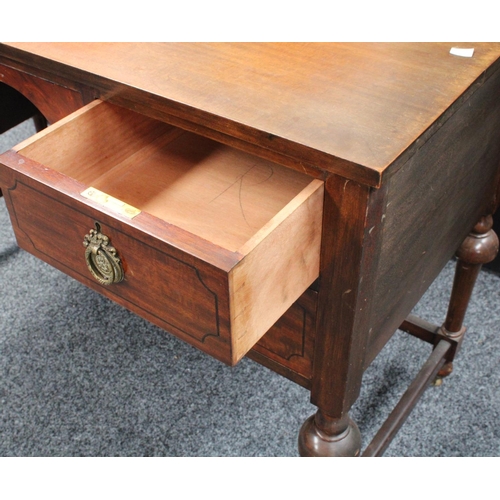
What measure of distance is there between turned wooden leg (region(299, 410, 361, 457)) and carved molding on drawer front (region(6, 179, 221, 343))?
9.7 inches

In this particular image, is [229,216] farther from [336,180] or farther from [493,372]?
[493,372]

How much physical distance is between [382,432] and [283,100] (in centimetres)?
52

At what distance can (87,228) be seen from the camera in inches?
24.4

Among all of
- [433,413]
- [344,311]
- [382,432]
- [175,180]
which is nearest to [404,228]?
[344,311]

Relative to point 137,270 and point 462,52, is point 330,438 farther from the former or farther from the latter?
point 462,52

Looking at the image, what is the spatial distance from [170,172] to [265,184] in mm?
114

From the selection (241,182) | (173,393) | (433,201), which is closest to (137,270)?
(241,182)

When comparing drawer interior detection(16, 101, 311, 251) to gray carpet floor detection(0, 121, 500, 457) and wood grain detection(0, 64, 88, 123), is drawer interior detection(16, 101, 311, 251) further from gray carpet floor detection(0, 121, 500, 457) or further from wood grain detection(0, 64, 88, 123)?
gray carpet floor detection(0, 121, 500, 457)

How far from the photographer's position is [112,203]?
0.59 m

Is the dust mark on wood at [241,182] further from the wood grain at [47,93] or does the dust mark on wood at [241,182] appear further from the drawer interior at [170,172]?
the wood grain at [47,93]

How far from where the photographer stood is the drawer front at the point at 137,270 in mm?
567

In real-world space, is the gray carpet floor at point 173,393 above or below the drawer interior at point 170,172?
below

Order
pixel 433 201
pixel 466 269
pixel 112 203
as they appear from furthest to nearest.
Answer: pixel 466 269
pixel 433 201
pixel 112 203

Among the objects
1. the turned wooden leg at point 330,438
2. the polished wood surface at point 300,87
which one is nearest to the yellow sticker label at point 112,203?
the polished wood surface at point 300,87
